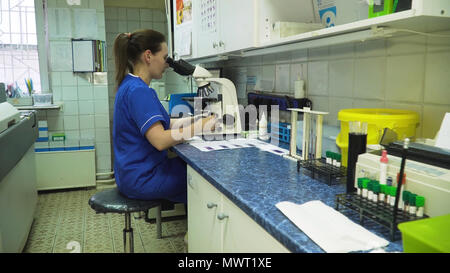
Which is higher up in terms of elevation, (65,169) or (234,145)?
(234,145)

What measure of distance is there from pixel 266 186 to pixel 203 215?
1.37 ft

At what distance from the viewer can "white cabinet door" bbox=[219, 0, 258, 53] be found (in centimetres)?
176

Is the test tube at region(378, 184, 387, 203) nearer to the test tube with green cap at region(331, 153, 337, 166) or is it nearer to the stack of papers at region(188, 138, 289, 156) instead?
the test tube with green cap at region(331, 153, 337, 166)

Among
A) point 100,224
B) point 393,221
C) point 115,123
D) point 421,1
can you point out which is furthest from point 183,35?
point 393,221

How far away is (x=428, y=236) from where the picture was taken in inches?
25.3

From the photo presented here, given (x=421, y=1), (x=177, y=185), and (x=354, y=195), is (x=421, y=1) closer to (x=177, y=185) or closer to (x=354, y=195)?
(x=354, y=195)

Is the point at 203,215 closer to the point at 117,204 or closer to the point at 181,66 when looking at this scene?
the point at 117,204

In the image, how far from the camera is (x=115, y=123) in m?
1.90

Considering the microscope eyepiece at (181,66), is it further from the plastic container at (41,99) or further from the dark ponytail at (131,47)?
the plastic container at (41,99)

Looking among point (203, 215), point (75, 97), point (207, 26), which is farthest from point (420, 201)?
point (75, 97)

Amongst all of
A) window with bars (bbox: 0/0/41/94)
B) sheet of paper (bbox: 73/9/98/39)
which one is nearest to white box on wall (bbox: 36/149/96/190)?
window with bars (bbox: 0/0/41/94)

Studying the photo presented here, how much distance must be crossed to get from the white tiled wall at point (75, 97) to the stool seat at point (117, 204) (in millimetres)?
2450

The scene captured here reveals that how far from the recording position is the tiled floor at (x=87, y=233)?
2.62 m

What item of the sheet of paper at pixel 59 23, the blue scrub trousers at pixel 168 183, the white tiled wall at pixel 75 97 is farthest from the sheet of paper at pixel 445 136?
the sheet of paper at pixel 59 23
